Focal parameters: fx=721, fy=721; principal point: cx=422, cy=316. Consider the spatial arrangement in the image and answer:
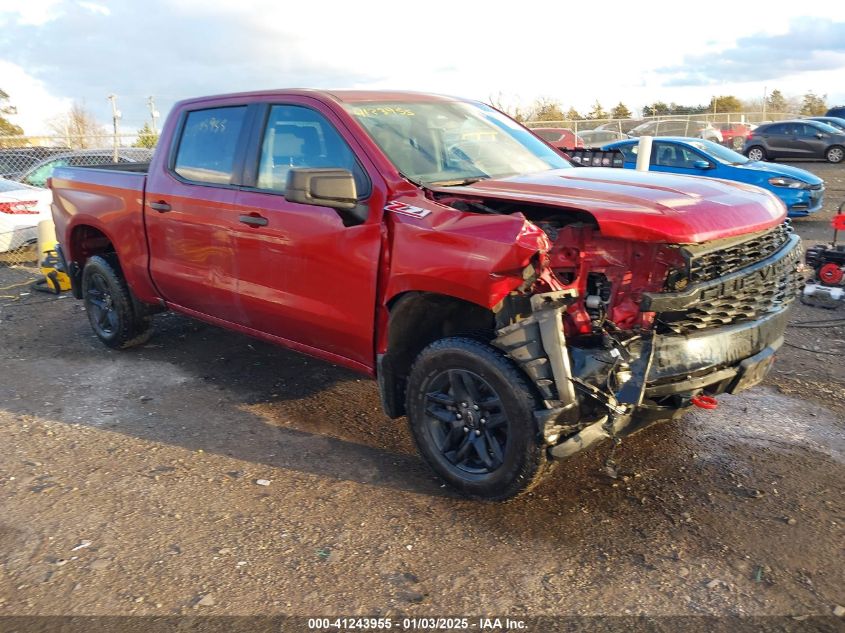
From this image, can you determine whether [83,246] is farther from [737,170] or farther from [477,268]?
[737,170]

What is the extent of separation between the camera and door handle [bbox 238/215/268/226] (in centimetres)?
428

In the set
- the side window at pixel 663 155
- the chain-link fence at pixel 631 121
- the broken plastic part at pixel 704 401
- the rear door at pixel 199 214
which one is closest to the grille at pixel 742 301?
the broken plastic part at pixel 704 401

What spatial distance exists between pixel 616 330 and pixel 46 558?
273 cm

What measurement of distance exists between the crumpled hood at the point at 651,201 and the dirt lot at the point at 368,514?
1362mm

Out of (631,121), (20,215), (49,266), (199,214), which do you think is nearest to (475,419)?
(199,214)

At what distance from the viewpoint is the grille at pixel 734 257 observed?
10.3 feet

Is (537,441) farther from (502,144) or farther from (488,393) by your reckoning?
(502,144)

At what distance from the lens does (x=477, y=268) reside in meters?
3.23

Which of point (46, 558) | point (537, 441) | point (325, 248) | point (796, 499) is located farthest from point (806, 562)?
point (46, 558)

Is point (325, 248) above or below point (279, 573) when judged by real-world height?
above

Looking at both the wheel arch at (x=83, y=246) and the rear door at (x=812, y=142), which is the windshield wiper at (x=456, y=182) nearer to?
the wheel arch at (x=83, y=246)

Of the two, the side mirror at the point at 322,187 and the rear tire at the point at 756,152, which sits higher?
the side mirror at the point at 322,187

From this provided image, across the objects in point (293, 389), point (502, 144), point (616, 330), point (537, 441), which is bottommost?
point (293, 389)

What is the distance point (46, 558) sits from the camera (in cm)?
322
